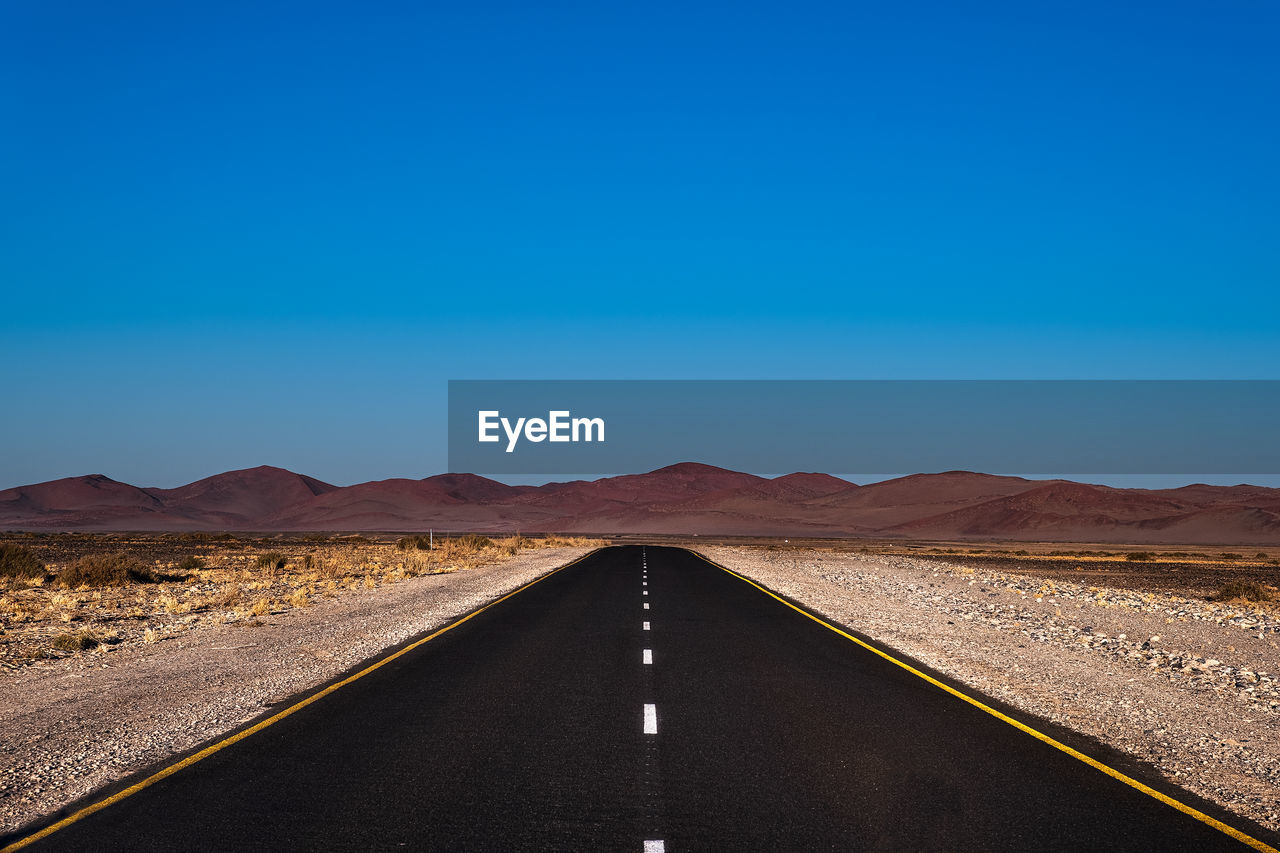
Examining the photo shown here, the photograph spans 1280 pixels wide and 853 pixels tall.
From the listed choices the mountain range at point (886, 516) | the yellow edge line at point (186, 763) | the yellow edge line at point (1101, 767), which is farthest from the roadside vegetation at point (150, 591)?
the mountain range at point (886, 516)

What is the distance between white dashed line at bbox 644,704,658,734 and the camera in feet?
29.2

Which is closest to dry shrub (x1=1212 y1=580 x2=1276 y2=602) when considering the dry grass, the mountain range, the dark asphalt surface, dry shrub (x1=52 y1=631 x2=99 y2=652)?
the dry grass

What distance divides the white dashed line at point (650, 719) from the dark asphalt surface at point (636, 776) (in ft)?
0.36

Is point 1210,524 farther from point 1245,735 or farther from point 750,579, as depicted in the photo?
point 1245,735

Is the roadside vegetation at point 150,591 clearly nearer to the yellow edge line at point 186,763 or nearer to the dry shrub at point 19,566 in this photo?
the dry shrub at point 19,566

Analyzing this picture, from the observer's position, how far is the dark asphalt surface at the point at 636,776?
19.2 feet

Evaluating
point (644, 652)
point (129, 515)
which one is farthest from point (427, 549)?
point (129, 515)

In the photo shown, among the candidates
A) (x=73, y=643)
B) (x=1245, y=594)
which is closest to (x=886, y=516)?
(x=1245, y=594)

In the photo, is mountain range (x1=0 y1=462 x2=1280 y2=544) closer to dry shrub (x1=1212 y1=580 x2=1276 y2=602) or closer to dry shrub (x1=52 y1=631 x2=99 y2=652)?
dry shrub (x1=1212 y1=580 x2=1276 y2=602)

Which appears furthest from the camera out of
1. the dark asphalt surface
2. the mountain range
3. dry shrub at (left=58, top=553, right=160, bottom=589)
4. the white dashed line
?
the mountain range

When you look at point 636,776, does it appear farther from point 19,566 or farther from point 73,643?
point 19,566

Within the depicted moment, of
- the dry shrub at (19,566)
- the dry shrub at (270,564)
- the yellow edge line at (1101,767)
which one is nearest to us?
the yellow edge line at (1101,767)

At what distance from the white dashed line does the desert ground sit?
154 inches

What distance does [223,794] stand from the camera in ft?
22.1
